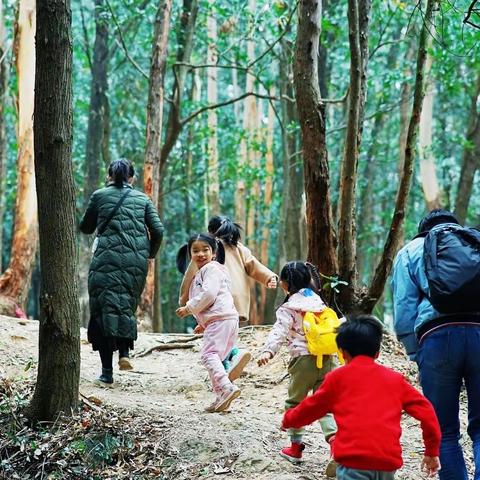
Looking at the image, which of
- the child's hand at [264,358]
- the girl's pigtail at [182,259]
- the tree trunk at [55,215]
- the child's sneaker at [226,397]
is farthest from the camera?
the girl's pigtail at [182,259]

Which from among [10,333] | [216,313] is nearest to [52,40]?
[216,313]

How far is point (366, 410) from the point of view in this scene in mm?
3871

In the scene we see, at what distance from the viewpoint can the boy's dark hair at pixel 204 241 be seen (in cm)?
674

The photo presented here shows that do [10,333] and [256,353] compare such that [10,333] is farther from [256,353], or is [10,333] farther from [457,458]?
[457,458]

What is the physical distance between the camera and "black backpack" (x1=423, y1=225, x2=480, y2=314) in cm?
446

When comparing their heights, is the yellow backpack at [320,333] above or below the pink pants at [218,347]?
above

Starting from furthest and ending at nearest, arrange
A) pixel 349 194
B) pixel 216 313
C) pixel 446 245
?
pixel 349 194
pixel 216 313
pixel 446 245

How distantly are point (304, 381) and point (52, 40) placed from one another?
2981mm

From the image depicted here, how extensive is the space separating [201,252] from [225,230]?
1191 millimetres

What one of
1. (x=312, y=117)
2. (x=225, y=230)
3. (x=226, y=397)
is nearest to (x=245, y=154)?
(x=312, y=117)

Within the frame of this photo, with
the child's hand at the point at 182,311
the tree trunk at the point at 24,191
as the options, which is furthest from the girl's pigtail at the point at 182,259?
the tree trunk at the point at 24,191

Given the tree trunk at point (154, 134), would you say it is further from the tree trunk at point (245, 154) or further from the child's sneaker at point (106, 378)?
the tree trunk at point (245, 154)

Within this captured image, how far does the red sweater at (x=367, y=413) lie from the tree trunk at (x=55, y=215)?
89.5 inches

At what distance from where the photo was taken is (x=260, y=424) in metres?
6.26
